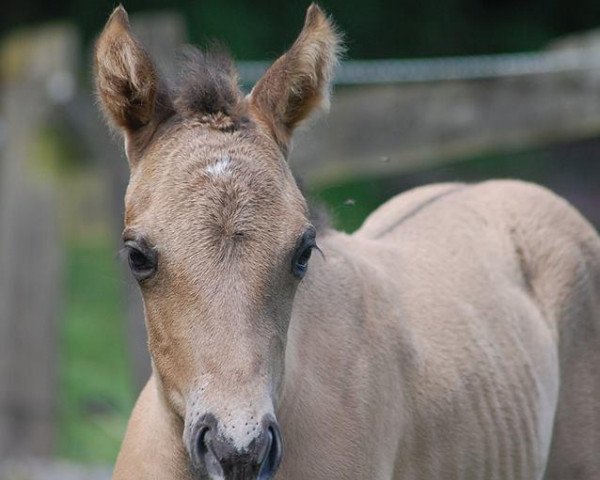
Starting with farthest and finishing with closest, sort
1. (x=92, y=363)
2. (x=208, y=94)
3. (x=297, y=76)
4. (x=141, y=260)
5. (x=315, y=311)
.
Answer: (x=92, y=363) < (x=315, y=311) < (x=297, y=76) < (x=208, y=94) < (x=141, y=260)

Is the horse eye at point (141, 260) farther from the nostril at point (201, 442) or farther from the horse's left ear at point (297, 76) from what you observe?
the horse's left ear at point (297, 76)

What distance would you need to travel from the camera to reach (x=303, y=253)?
370cm

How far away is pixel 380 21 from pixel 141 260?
10461mm

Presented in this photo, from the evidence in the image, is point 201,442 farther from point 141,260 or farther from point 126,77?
point 126,77

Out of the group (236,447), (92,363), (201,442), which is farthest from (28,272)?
(236,447)

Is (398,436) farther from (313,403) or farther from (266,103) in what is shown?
(266,103)

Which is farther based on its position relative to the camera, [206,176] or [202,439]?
[206,176]

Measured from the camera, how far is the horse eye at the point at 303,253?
367cm

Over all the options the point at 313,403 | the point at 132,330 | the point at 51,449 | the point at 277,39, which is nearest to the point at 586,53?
the point at 132,330

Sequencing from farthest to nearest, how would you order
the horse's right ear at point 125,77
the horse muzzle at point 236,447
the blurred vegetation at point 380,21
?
the blurred vegetation at point 380,21 < the horse's right ear at point 125,77 < the horse muzzle at point 236,447

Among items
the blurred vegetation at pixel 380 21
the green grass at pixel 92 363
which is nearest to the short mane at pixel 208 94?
the green grass at pixel 92 363

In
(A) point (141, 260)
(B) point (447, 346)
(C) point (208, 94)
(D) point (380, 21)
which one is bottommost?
(B) point (447, 346)

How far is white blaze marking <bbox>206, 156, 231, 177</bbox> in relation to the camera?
366 centimetres

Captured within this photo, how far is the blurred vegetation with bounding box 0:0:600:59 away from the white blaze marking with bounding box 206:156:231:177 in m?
9.04
